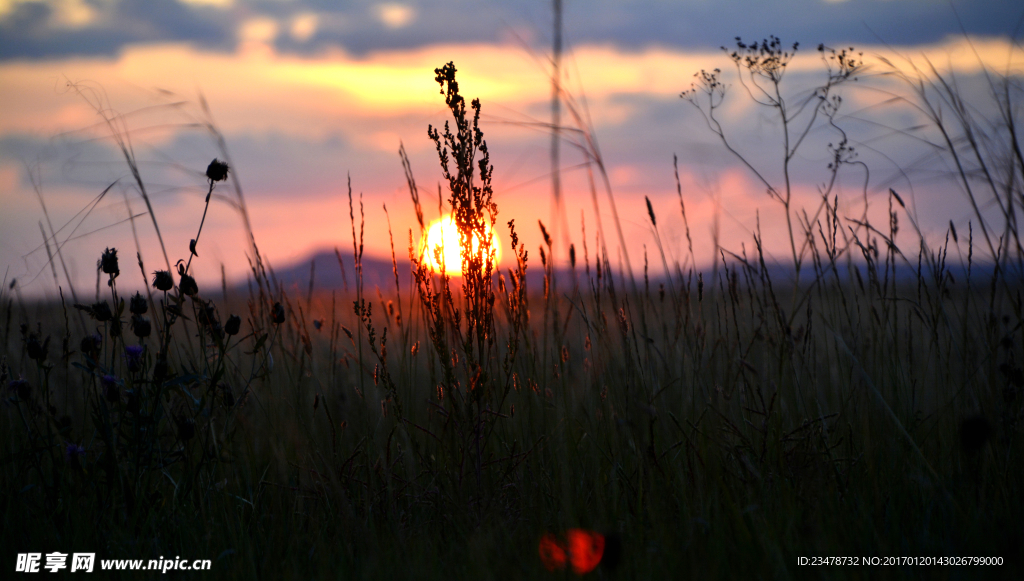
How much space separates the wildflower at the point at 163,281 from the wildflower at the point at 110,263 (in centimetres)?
14

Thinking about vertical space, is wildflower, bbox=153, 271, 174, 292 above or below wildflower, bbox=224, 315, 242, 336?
above

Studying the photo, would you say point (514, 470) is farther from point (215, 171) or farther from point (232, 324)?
point (215, 171)

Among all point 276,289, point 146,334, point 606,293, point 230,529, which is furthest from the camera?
point 276,289

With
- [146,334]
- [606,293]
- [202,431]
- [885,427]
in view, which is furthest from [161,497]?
[885,427]

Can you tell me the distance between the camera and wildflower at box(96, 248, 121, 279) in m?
2.02

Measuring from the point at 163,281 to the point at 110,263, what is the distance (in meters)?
0.20

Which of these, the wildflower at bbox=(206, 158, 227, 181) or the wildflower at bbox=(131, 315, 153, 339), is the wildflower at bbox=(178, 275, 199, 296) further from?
the wildflower at bbox=(206, 158, 227, 181)

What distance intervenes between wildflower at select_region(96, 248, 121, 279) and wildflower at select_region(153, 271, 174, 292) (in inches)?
5.5

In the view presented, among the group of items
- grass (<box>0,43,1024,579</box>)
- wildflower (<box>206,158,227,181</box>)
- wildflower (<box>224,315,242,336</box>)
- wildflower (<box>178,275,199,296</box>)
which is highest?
wildflower (<box>206,158,227,181</box>)

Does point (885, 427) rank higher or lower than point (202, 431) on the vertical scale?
lower

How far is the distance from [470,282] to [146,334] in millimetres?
1064

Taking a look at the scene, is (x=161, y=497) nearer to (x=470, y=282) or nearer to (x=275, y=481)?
(x=275, y=481)

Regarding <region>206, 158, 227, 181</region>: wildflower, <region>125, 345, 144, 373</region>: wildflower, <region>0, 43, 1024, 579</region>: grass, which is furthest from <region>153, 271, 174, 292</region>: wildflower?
<region>206, 158, 227, 181</region>: wildflower

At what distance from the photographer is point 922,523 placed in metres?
1.67
